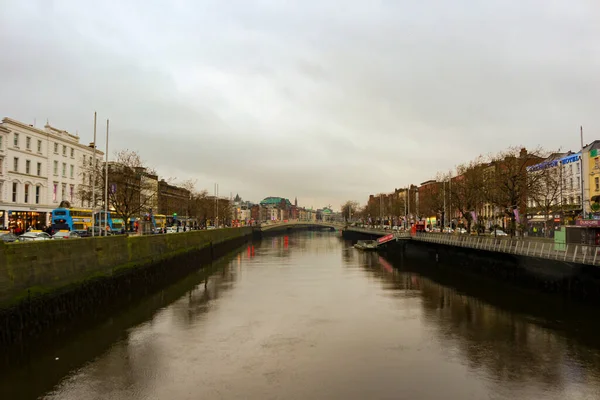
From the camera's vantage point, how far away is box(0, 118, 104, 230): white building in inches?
2180

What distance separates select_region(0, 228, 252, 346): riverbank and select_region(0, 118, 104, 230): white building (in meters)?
26.8

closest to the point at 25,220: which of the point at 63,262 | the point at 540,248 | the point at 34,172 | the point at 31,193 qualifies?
the point at 31,193

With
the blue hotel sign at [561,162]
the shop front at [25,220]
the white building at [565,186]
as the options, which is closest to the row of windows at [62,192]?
the shop front at [25,220]

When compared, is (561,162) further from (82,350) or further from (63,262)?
(82,350)

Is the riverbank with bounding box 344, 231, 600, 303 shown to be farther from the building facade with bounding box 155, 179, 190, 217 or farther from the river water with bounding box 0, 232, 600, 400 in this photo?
the building facade with bounding box 155, 179, 190, 217

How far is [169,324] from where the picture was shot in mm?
25188

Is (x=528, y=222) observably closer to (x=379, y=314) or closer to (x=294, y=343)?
(x=379, y=314)

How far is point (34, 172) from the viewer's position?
61281 millimetres

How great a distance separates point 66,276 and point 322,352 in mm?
14589

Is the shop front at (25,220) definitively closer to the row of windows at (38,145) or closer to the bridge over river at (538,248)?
the row of windows at (38,145)

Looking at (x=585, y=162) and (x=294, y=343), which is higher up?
(x=585, y=162)

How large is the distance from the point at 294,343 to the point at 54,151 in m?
59.8

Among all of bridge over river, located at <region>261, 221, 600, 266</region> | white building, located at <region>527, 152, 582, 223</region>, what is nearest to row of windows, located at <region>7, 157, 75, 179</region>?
bridge over river, located at <region>261, 221, 600, 266</region>

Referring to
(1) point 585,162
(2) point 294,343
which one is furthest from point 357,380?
(1) point 585,162
